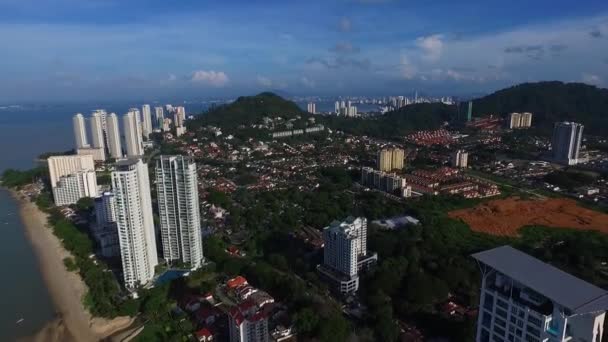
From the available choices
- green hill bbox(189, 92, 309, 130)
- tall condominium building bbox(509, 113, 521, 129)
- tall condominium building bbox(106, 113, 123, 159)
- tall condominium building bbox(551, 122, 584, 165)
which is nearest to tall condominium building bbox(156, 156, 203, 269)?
tall condominium building bbox(106, 113, 123, 159)

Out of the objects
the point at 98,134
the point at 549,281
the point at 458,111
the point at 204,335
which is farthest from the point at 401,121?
the point at 549,281

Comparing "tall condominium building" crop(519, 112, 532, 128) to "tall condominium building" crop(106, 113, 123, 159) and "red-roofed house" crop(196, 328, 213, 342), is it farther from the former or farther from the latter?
"red-roofed house" crop(196, 328, 213, 342)

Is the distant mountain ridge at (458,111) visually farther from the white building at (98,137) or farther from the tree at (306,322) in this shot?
the tree at (306,322)

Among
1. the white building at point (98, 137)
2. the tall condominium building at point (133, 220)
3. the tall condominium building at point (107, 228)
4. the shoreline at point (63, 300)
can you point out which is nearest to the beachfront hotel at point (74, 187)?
the shoreline at point (63, 300)

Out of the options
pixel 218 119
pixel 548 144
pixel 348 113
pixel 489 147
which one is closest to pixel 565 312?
pixel 489 147

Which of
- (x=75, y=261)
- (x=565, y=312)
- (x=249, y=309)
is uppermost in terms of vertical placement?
(x=565, y=312)

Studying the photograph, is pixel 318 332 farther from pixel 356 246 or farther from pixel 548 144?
pixel 548 144
